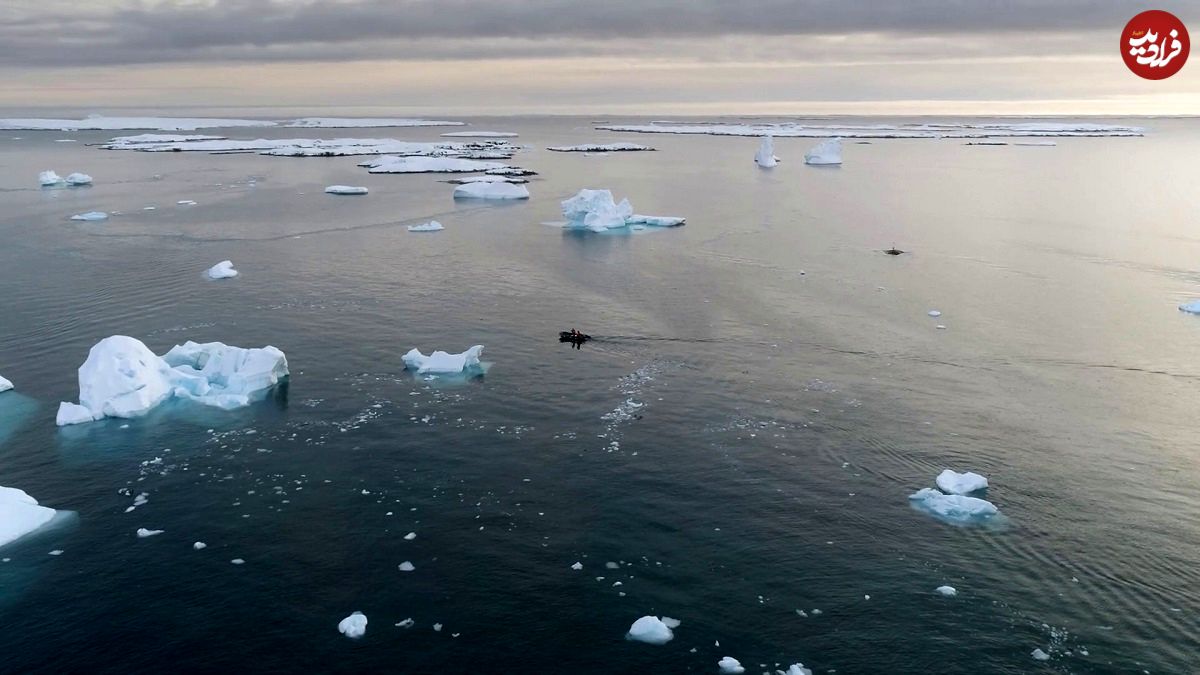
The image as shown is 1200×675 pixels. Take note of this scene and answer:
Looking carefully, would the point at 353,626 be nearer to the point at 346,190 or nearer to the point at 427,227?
the point at 427,227

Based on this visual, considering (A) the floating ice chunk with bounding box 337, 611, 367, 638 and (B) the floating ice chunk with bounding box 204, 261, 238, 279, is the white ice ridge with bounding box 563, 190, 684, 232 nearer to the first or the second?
(B) the floating ice chunk with bounding box 204, 261, 238, 279

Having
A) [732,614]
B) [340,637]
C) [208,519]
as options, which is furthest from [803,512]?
[208,519]

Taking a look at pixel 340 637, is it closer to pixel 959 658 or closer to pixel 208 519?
pixel 208 519

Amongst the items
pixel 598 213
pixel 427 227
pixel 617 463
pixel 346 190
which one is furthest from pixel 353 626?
pixel 346 190

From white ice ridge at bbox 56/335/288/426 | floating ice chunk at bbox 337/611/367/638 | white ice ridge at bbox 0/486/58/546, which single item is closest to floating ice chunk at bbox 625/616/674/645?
floating ice chunk at bbox 337/611/367/638

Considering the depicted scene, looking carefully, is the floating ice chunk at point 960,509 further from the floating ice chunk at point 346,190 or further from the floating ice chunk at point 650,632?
the floating ice chunk at point 346,190

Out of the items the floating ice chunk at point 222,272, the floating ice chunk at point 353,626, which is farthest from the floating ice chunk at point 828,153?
the floating ice chunk at point 353,626

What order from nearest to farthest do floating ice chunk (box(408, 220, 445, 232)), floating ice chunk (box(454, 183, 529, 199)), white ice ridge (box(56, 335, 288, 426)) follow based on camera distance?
white ice ridge (box(56, 335, 288, 426)), floating ice chunk (box(408, 220, 445, 232)), floating ice chunk (box(454, 183, 529, 199))
